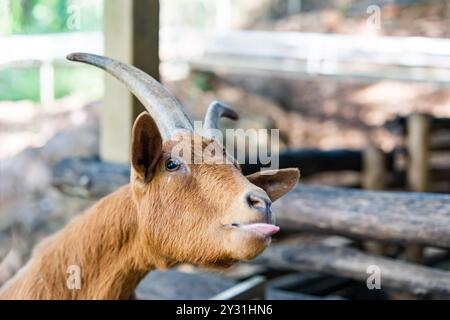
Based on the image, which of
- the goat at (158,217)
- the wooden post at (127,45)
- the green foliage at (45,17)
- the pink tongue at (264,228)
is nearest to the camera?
the pink tongue at (264,228)

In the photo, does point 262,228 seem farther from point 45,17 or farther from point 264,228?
point 45,17

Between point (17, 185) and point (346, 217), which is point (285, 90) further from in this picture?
point (346, 217)

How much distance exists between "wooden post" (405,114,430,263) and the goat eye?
16.8 ft

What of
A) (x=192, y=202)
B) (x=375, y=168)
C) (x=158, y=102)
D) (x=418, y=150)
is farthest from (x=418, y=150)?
(x=192, y=202)

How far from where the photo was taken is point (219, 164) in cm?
300

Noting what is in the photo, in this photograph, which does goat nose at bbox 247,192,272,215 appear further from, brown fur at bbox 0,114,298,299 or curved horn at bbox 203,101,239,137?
curved horn at bbox 203,101,239,137

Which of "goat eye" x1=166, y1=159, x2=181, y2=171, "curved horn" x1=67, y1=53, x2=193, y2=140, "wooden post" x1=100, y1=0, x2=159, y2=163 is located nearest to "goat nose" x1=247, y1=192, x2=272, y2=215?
"goat eye" x1=166, y1=159, x2=181, y2=171

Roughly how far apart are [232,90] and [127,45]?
383 inches

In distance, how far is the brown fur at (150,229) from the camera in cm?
291

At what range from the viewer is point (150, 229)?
3.11 m

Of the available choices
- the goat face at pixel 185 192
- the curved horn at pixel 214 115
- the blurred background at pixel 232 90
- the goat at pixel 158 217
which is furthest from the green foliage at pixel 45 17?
the goat face at pixel 185 192

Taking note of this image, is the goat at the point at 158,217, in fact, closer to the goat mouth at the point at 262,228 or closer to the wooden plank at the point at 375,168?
the goat mouth at the point at 262,228

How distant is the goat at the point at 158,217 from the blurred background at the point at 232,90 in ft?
3.64

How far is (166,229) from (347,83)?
12484 millimetres
